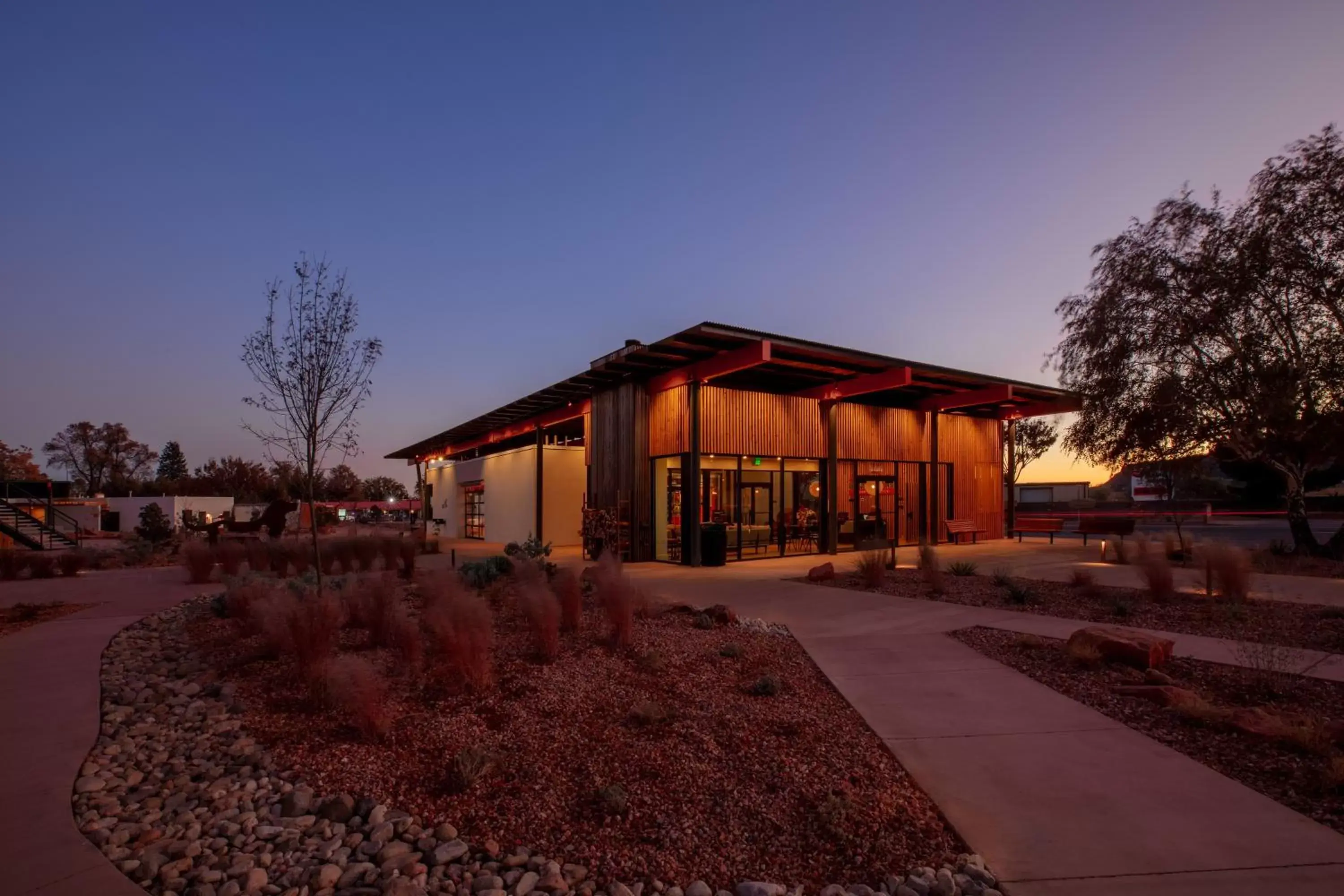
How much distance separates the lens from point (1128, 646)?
5969 millimetres

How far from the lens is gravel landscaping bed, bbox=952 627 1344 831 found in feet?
11.8

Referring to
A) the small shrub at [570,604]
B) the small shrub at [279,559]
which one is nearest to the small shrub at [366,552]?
the small shrub at [279,559]

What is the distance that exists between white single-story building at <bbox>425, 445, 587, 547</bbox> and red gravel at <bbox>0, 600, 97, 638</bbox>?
11752mm

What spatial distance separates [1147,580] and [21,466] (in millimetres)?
73735

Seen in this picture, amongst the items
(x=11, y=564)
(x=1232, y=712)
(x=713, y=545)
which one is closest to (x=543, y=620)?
(x=1232, y=712)

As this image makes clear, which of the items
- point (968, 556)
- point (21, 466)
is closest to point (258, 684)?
point (968, 556)

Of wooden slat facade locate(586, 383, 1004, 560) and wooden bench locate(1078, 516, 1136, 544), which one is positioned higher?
wooden slat facade locate(586, 383, 1004, 560)

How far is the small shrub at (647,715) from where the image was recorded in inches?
180

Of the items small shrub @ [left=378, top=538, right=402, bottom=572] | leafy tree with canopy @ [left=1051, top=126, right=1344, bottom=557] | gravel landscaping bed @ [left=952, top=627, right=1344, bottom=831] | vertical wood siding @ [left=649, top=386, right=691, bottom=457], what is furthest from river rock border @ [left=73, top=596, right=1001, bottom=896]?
leafy tree with canopy @ [left=1051, top=126, right=1344, bottom=557]

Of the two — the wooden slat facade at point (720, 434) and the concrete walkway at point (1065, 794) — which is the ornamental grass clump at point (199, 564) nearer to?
the wooden slat facade at point (720, 434)

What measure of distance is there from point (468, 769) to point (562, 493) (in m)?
19.5

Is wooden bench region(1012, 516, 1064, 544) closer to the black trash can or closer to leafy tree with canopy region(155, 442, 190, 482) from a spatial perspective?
the black trash can

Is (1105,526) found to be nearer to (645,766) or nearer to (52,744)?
(645,766)

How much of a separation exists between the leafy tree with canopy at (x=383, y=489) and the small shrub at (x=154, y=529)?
2670 inches
